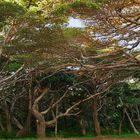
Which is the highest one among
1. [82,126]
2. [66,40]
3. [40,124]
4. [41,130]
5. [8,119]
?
[66,40]

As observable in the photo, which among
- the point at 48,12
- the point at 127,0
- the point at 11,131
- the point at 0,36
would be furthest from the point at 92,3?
the point at 11,131

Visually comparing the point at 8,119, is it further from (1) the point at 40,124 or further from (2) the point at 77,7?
(2) the point at 77,7

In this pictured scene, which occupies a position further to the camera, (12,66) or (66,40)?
(12,66)

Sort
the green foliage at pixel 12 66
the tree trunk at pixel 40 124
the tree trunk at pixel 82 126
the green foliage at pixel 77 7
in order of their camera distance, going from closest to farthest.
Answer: the green foliage at pixel 77 7 → the green foliage at pixel 12 66 → the tree trunk at pixel 40 124 → the tree trunk at pixel 82 126

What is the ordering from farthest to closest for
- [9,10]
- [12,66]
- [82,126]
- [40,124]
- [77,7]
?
[82,126]
[40,124]
[12,66]
[9,10]
[77,7]

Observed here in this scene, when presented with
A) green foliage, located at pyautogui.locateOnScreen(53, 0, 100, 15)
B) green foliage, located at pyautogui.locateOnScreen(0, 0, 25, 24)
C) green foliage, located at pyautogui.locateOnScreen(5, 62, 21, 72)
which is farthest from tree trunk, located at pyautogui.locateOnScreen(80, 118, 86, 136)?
green foliage, located at pyautogui.locateOnScreen(53, 0, 100, 15)

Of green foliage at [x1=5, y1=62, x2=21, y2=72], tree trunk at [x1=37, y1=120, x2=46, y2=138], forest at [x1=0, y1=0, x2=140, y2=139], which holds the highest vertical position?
green foliage at [x1=5, y1=62, x2=21, y2=72]

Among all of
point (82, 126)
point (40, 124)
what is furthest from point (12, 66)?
point (82, 126)

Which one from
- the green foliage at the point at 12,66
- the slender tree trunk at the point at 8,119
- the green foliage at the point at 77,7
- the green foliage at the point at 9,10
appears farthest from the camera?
the slender tree trunk at the point at 8,119

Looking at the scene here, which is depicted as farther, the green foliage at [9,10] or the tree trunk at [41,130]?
the tree trunk at [41,130]

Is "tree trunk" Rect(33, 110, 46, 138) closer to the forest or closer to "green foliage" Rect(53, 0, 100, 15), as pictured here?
the forest

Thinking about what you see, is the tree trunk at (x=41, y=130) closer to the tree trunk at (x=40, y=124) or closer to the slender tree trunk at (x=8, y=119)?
the tree trunk at (x=40, y=124)

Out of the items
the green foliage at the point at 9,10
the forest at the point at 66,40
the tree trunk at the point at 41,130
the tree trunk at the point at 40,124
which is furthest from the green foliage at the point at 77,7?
the tree trunk at the point at 41,130

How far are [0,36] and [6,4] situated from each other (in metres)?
2.82
